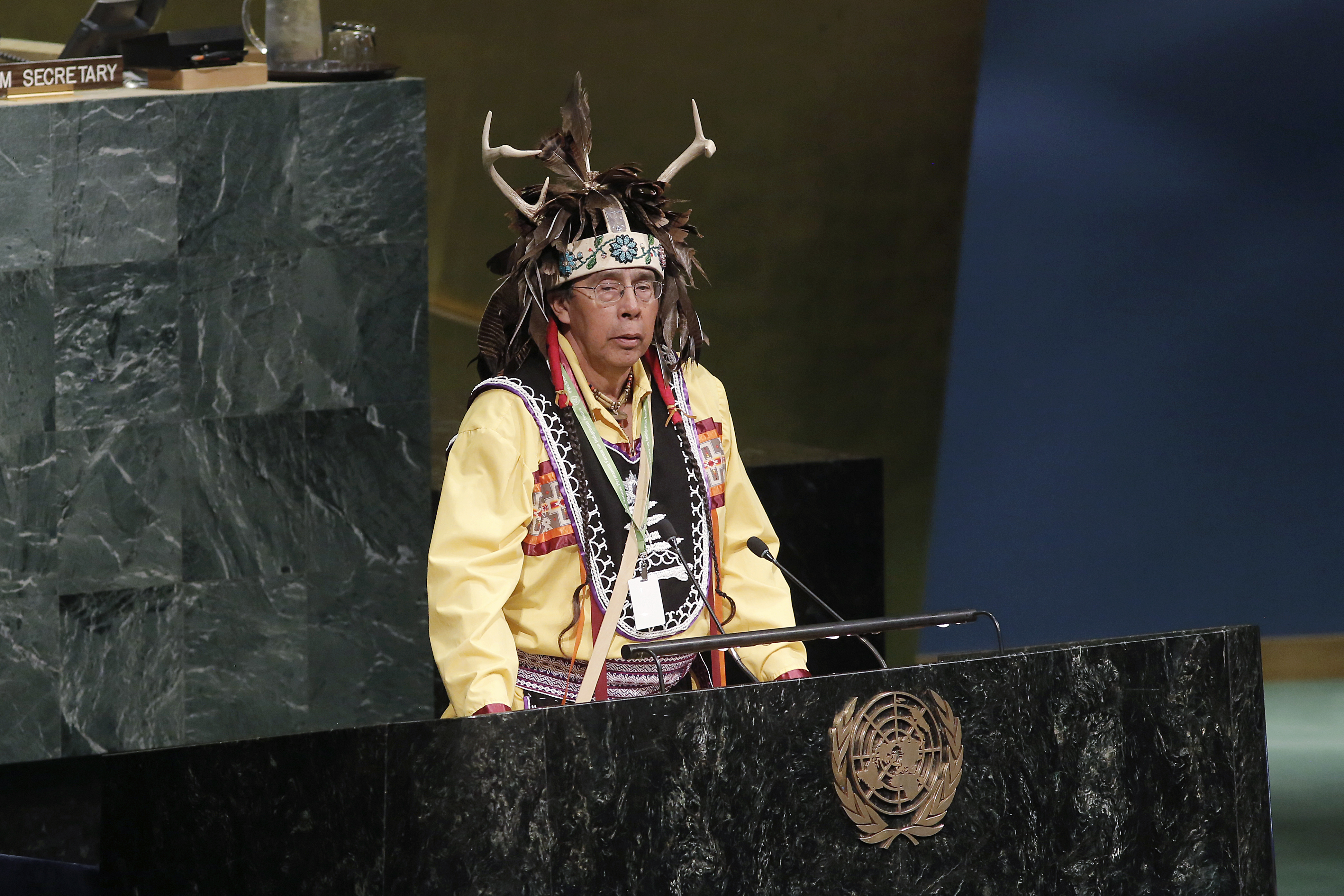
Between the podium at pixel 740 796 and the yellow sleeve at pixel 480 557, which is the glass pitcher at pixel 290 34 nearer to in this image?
the yellow sleeve at pixel 480 557

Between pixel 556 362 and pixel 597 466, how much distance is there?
181 millimetres

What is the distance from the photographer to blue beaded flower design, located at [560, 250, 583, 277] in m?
2.97

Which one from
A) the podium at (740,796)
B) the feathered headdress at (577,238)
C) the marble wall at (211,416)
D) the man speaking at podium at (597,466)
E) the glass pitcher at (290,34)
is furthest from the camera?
the glass pitcher at (290,34)

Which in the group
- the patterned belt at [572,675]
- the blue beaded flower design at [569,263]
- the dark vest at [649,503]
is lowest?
the patterned belt at [572,675]

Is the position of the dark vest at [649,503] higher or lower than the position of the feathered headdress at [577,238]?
lower

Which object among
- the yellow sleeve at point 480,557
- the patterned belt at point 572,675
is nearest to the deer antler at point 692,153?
the yellow sleeve at point 480,557

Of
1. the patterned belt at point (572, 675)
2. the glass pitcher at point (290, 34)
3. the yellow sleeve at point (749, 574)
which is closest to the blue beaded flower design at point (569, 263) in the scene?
the yellow sleeve at point (749, 574)

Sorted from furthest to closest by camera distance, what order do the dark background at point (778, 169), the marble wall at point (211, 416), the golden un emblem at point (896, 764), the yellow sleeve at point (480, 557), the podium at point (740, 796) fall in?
the dark background at point (778, 169), the marble wall at point (211, 416), the yellow sleeve at point (480, 557), the golden un emblem at point (896, 764), the podium at point (740, 796)

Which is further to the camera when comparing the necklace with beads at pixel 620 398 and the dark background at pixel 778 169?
the dark background at pixel 778 169

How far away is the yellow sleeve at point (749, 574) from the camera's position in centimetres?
304

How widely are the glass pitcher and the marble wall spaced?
0.44 ft

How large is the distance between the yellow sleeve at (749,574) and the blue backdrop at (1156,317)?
330 cm

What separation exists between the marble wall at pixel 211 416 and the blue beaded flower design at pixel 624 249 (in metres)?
1.28

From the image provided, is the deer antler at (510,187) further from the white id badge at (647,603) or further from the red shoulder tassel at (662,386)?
the white id badge at (647,603)
